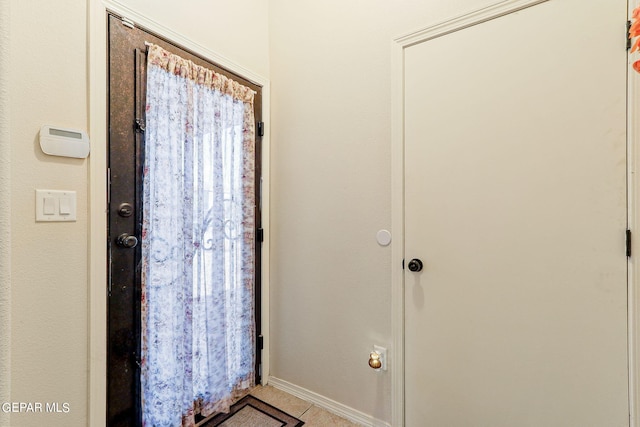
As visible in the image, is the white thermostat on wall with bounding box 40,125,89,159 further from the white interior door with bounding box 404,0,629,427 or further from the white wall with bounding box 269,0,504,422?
the white interior door with bounding box 404,0,629,427

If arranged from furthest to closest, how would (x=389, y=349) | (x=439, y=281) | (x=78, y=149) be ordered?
→ (x=389, y=349) → (x=439, y=281) → (x=78, y=149)

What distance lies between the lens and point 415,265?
4.80 ft

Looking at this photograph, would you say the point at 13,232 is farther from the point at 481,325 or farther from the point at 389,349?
the point at 481,325

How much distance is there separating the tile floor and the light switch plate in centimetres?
153

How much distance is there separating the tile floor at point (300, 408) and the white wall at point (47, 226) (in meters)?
0.99

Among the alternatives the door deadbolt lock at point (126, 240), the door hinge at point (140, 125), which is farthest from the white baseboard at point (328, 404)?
the door hinge at point (140, 125)

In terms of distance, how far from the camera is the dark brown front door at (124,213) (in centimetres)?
128

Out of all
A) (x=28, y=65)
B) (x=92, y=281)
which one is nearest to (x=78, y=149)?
(x=28, y=65)

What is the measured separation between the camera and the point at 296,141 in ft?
6.27

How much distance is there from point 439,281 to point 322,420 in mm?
1080

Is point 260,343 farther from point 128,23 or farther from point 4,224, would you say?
point 128,23

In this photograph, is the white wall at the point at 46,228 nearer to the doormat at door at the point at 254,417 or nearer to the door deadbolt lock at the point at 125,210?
the door deadbolt lock at the point at 125,210

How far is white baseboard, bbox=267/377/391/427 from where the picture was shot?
162 cm

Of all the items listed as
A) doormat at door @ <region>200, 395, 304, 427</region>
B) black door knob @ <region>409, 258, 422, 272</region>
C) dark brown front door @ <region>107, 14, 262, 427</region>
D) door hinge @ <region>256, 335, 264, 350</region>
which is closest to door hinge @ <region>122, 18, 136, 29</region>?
dark brown front door @ <region>107, 14, 262, 427</region>
